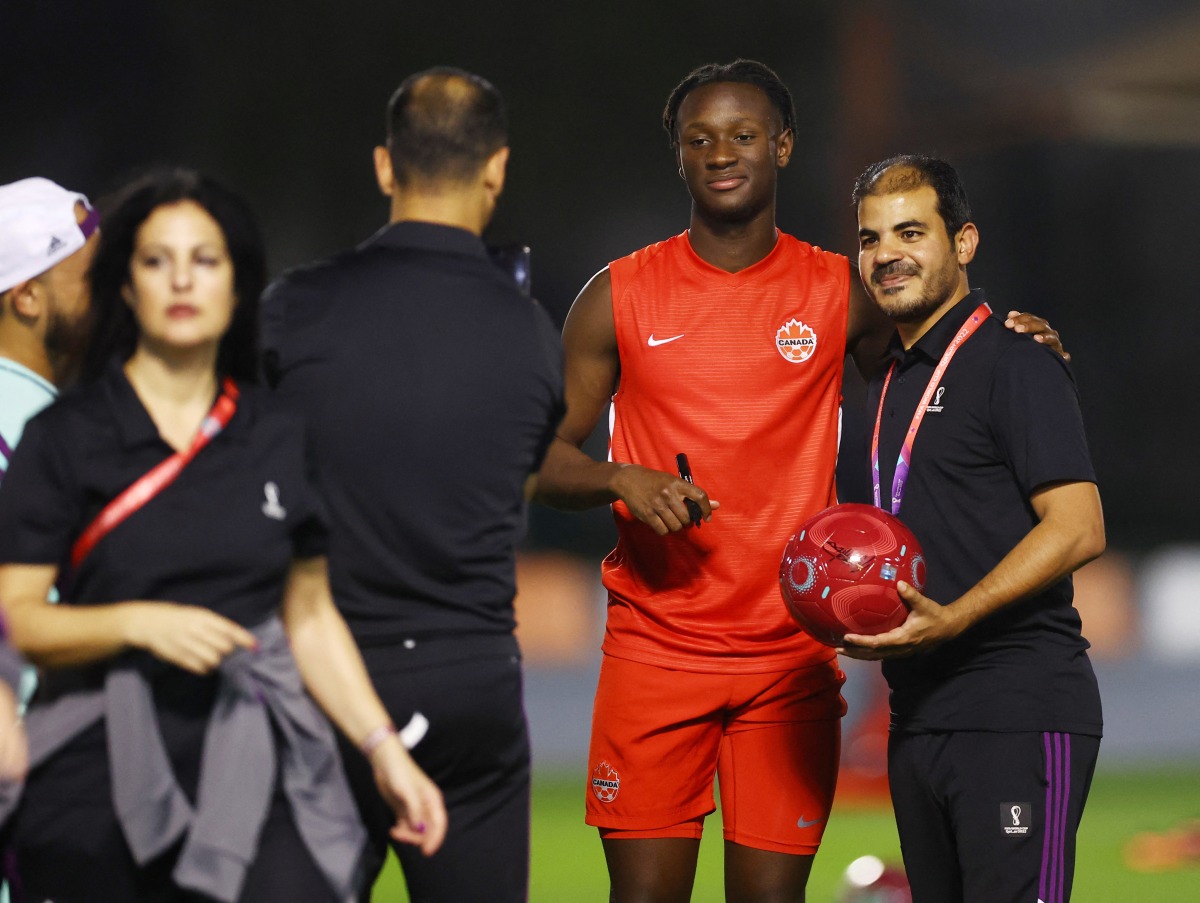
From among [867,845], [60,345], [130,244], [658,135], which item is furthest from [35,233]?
[658,135]

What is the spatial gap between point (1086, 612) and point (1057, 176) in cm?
776

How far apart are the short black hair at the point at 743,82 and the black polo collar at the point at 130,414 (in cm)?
218

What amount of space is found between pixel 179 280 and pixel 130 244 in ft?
0.45

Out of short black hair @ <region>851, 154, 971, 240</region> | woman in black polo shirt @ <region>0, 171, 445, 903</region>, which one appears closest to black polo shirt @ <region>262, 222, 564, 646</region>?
woman in black polo shirt @ <region>0, 171, 445, 903</region>

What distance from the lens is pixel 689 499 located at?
4.39 metres

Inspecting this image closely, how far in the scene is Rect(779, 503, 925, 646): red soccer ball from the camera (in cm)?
412

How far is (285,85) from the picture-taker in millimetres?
19531

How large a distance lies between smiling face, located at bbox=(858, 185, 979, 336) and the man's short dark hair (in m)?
1.38

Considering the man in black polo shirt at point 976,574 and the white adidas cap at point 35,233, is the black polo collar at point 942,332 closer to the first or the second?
the man in black polo shirt at point 976,574

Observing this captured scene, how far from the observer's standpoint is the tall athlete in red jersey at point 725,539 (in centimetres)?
475

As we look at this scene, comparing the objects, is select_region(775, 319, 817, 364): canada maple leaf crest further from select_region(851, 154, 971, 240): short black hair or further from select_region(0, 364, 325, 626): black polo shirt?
select_region(0, 364, 325, 626): black polo shirt

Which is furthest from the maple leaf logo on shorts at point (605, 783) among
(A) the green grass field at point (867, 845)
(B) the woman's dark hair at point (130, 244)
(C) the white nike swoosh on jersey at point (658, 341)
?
(A) the green grass field at point (867, 845)

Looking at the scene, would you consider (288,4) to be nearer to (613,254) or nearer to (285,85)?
(285,85)

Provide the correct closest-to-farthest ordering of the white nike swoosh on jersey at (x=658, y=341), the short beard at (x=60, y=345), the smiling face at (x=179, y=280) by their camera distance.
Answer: the smiling face at (x=179, y=280), the short beard at (x=60, y=345), the white nike swoosh on jersey at (x=658, y=341)
